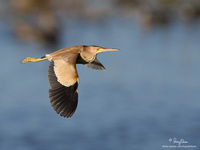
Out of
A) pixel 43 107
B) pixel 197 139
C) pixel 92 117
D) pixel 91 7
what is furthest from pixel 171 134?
pixel 91 7

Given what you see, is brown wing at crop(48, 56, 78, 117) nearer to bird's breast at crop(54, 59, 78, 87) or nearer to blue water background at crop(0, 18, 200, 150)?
bird's breast at crop(54, 59, 78, 87)

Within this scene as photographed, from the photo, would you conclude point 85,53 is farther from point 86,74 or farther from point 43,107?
point 86,74

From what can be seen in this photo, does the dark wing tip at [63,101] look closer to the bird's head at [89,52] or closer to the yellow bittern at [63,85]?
the yellow bittern at [63,85]

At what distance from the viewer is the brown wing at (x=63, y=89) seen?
3.96m

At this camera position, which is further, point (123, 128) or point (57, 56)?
point (123, 128)

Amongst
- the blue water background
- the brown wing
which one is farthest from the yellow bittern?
the blue water background

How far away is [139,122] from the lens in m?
9.16

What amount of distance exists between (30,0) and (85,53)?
11.9 m

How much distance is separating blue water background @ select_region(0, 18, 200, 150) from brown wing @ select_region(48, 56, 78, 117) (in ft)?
14.0

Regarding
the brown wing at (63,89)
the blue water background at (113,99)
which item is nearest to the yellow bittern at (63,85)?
the brown wing at (63,89)

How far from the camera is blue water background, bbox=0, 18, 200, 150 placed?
8555 mm

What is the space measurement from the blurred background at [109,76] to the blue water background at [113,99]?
20 mm

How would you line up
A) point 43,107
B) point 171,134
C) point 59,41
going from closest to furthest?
point 171,134 < point 43,107 < point 59,41

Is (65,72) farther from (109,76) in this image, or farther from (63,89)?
(109,76)
